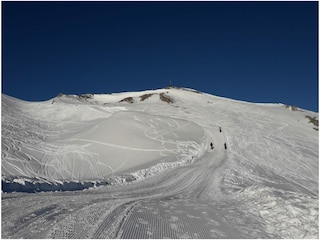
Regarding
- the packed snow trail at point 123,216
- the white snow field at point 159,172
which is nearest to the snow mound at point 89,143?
the white snow field at point 159,172

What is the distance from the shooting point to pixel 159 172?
82.2 ft

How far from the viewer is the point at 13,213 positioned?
10648mm

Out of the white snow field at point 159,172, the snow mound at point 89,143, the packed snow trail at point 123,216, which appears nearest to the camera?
the packed snow trail at point 123,216

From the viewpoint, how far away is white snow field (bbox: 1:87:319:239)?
10.3 metres

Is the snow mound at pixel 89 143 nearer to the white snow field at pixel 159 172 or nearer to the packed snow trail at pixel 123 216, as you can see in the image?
the white snow field at pixel 159 172

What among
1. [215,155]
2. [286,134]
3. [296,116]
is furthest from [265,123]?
[215,155]

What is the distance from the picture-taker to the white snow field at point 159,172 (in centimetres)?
1031

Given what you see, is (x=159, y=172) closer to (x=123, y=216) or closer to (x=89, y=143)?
(x=89, y=143)

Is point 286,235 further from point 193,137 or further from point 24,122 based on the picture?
point 24,122

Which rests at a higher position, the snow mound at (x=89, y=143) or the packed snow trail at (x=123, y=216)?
the snow mound at (x=89, y=143)

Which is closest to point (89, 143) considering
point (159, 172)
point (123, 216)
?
point (159, 172)

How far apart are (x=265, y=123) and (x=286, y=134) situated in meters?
6.27

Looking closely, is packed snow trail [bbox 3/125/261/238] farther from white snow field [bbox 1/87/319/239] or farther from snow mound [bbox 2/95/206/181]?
snow mound [bbox 2/95/206/181]

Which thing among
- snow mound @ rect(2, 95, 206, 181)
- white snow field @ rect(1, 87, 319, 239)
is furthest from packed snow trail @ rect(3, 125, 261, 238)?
snow mound @ rect(2, 95, 206, 181)
